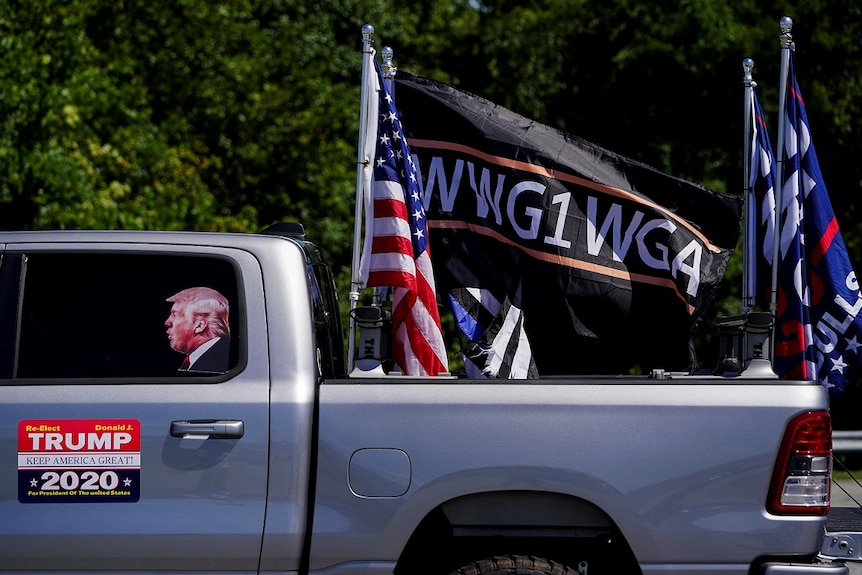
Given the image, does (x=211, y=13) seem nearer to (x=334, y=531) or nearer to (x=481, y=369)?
(x=481, y=369)

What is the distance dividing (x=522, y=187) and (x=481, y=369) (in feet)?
2.97

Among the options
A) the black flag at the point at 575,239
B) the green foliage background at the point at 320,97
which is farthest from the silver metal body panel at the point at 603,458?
the green foliage background at the point at 320,97

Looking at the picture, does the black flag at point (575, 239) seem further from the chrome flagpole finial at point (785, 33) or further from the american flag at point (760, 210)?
the chrome flagpole finial at point (785, 33)

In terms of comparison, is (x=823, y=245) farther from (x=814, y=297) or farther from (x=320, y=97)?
(x=320, y=97)

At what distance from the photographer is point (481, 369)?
4988 mm

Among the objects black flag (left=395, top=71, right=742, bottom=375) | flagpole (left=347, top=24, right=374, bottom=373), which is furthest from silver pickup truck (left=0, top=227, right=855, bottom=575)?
black flag (left=395, top=71, right=742, bottom=375)

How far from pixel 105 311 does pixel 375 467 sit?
1095 millimetres

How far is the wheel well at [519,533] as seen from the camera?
152 inches

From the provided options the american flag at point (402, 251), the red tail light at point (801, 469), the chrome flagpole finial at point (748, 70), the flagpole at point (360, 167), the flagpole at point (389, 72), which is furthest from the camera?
the chrome flagpole finial at point (748, 70)

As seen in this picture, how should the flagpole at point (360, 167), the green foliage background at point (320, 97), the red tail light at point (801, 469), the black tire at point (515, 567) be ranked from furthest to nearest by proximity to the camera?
the green foliage background at point (320, 97)
the flagpole at point (360, 167)
the black tire at point (515, 567)
the red tail light at point (801, 469)

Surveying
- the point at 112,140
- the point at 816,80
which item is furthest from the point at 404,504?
the point at 816,80

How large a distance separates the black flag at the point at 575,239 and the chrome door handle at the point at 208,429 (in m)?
1.76

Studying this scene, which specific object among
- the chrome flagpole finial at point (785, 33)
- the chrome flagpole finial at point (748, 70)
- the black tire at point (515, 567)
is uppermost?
the chrome flagpole finial at point (785, 33)

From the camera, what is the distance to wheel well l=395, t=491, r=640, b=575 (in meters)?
3.86
